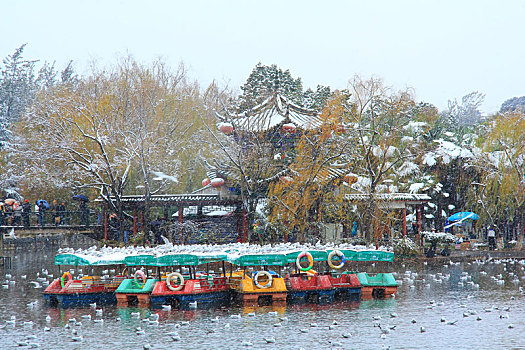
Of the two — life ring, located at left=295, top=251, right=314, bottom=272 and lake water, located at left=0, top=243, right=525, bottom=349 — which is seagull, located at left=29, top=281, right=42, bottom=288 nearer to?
lake water, located at left=0, top=243, right=525, bottom=349

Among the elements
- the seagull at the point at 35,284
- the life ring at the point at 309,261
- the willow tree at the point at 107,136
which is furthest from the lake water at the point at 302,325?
the willow tree at the point at 107,136

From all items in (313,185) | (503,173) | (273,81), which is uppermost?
(273,81)

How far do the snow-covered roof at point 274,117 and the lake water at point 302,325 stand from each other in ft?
51.2

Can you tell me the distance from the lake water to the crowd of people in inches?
601

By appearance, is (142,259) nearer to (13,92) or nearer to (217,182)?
(217,182)

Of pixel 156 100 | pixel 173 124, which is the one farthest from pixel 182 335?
pixel 173 124

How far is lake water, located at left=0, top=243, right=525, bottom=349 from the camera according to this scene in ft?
63.6

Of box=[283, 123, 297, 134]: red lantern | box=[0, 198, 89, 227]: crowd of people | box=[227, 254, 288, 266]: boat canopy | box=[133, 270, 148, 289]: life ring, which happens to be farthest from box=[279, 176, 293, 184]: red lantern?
box=[0, 198, 89, 227]: crowd of people

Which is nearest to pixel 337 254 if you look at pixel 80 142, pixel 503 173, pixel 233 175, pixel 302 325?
pixel 302 325

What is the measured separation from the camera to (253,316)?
23391 mm

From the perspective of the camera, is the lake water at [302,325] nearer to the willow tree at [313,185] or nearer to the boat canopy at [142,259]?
the boat canopy at [142,259]

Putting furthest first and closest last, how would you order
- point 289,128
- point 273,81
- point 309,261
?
1. point 273,81
2. point 289,128
3. point 309,261

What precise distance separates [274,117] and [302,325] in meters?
22.9

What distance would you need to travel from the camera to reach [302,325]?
21891mm
